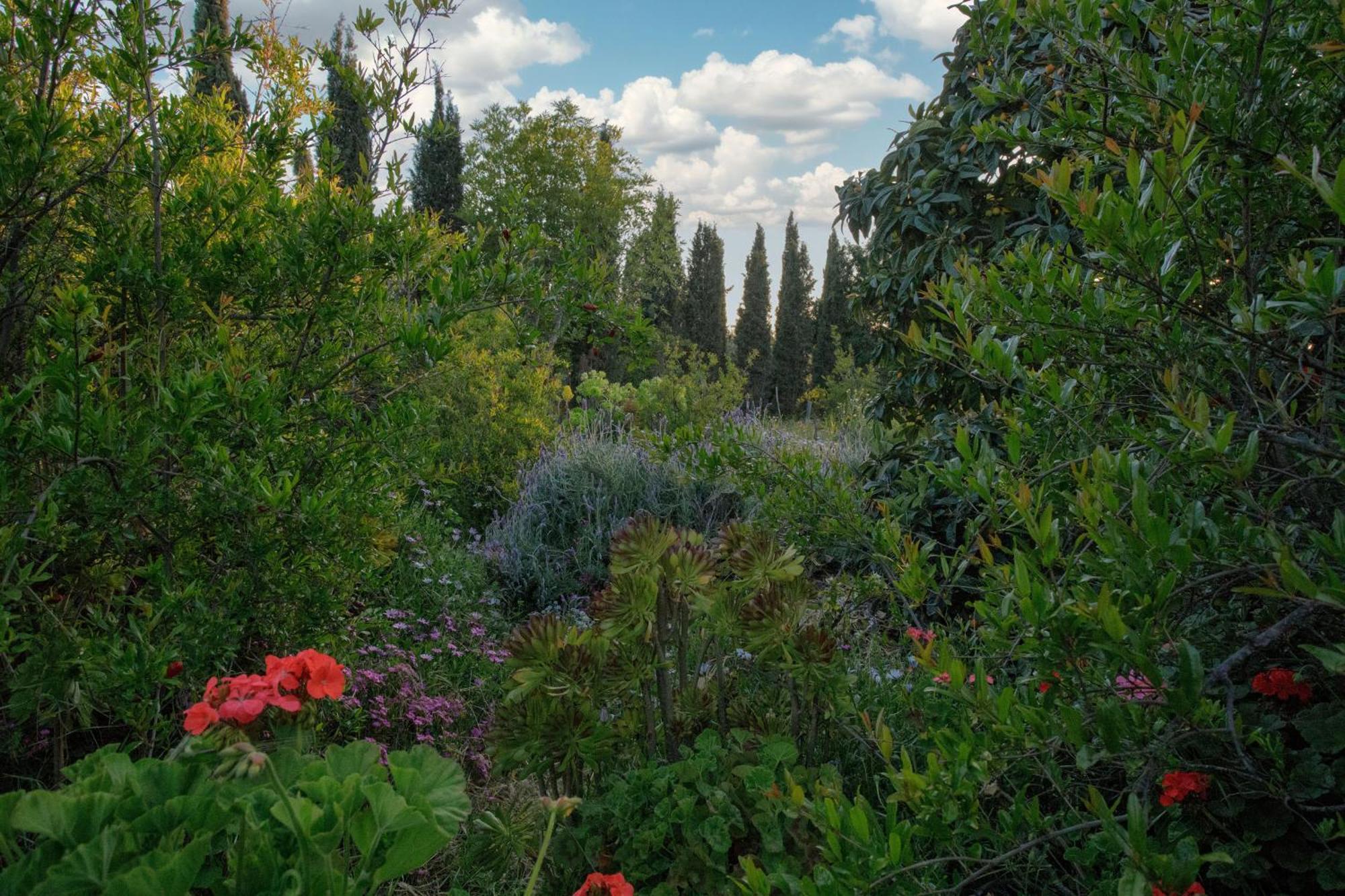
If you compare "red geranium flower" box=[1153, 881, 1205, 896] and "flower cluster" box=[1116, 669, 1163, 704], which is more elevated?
"flower cluster" box=[1116, 669, 1163, 704]

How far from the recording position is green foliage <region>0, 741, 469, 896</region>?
3.12ft

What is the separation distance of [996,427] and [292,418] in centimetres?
234

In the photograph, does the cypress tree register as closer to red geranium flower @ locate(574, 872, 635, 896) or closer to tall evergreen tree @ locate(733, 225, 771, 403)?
red geranium flower @ locate(574, 872, 635, 896)

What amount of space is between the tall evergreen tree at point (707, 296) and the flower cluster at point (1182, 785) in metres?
26.5

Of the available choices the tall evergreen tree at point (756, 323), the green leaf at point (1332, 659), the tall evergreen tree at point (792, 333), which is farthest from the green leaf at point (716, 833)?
the tall evergreen tree at point (756, 323)

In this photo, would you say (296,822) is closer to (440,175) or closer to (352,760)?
(352,760)

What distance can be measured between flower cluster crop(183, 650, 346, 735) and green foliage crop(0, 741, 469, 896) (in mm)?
54

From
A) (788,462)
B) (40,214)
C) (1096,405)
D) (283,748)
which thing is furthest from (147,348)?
(1096,405)

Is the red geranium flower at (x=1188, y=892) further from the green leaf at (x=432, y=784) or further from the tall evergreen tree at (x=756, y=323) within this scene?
the tall evergreen tree at (x=756, y=323)

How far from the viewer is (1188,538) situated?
1132 millimetres

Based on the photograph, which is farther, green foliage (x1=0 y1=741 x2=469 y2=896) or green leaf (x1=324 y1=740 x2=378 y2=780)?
green leaf (x1=324 y1=740 x2=378 y2=780)

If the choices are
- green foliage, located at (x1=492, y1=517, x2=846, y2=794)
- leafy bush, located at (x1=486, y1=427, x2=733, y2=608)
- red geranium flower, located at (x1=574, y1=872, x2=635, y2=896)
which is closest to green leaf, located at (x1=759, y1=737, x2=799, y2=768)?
green foliage, located at (x1=492, y1=517, x2=846, y2=794)

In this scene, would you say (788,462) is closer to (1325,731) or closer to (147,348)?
(1325,731)

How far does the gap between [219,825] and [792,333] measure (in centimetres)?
2508
